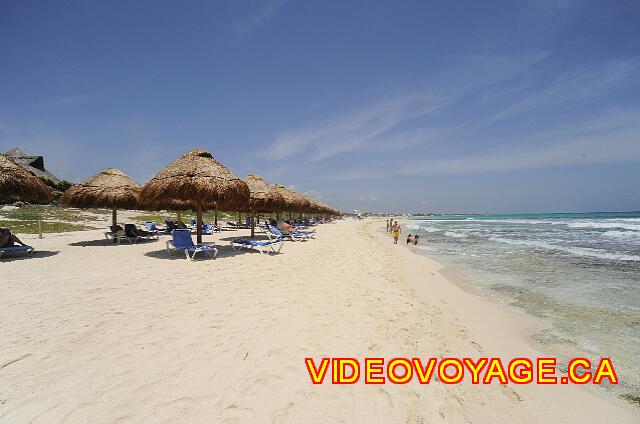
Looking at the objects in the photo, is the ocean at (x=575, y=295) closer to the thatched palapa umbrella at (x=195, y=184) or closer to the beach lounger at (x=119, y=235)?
the thatched palapa umbrella at (x=195, y=184)

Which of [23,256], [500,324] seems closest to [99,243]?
[23,256]

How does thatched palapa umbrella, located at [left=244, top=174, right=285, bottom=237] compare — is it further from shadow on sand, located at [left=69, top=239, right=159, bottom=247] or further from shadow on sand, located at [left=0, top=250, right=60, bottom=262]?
shadow on sand, located at [left=0, top=250, right=60, bottom=262]

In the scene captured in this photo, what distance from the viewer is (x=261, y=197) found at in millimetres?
14656

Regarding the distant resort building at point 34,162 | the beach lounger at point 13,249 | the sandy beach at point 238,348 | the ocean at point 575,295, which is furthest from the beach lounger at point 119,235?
the distant resort building at point 34,162

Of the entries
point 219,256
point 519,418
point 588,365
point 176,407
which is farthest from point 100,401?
point 219,256

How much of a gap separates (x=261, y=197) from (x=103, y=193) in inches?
251

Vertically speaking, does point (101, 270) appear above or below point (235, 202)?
below

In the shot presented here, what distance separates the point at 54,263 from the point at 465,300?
31.0ft

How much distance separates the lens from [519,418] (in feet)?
7.87

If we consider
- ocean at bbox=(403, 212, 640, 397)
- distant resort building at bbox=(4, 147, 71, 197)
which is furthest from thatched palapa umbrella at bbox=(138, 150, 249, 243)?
distant resort building at bbox=(4, 147, 71, 197)

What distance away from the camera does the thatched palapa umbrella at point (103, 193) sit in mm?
11078

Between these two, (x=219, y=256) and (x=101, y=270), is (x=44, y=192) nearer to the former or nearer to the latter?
(x=101, y=270)

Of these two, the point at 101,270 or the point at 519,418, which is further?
the point at 101,270

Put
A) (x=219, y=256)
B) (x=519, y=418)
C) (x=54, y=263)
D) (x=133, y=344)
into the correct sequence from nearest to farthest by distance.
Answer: (x=519, y=418), (x=133, y=344), (x=54, y=263), (x=219, y=256)
